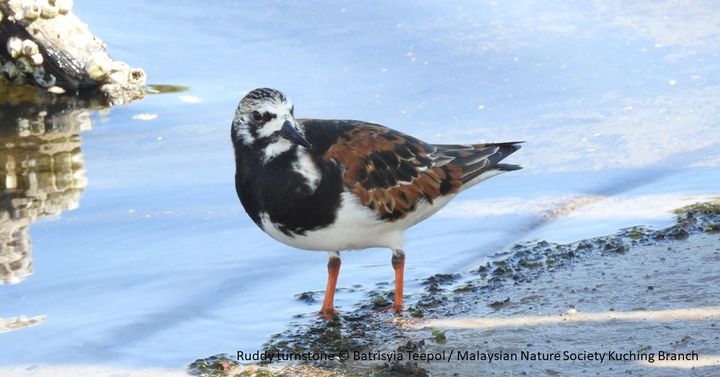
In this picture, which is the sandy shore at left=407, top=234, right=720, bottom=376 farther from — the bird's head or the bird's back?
the bird's head

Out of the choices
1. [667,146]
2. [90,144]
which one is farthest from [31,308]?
[667,146]

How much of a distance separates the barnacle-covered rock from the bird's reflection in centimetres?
12

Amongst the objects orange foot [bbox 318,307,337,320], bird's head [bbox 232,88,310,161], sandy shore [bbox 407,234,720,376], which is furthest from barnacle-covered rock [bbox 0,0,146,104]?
sandy shore [bbox 407,234,720,376]

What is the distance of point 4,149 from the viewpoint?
6.58 metres

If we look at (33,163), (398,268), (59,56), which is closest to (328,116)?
(33,163)

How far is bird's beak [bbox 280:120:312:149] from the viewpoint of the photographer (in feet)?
14.8

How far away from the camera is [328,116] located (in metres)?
6.98

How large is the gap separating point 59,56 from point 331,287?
3.42m

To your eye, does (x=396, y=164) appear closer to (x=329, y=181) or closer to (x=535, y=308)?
(x=329, y=181)

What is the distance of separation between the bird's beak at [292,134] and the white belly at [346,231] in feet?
0.88

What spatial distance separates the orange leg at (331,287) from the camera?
480 centimetres

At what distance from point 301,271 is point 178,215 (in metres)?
0.85

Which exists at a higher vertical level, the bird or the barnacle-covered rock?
the barnacle-covered rock

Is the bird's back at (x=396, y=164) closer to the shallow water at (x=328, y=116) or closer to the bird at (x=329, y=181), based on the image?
the bird at (x=329, y=181)
